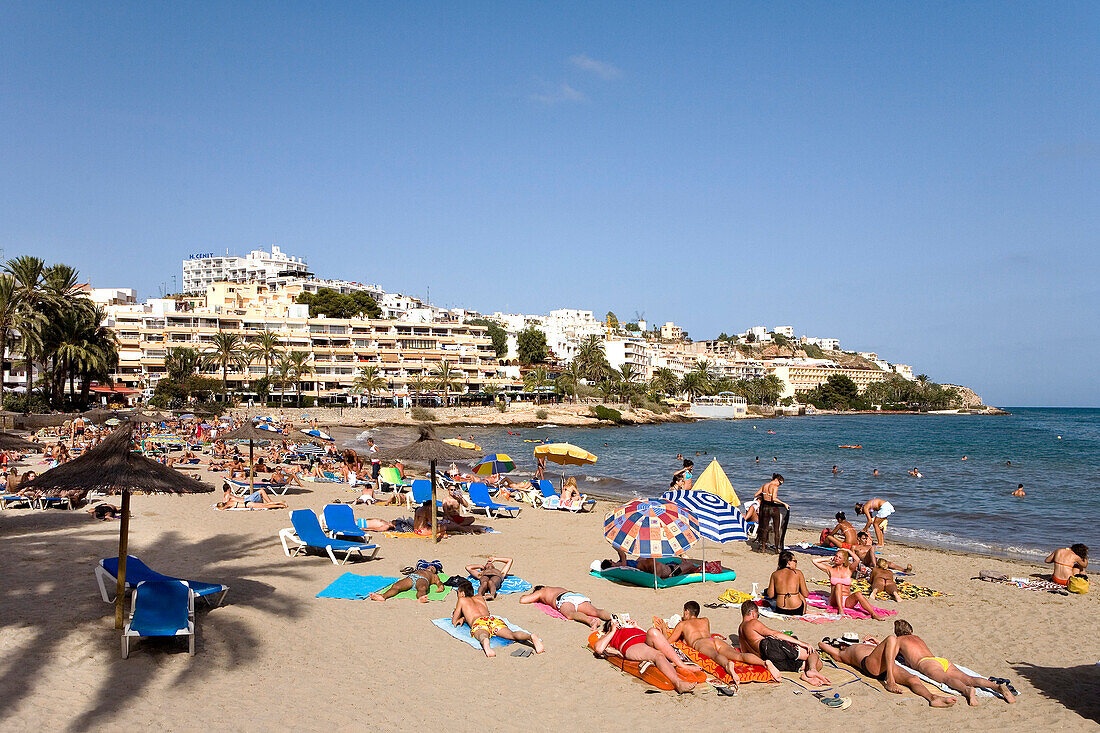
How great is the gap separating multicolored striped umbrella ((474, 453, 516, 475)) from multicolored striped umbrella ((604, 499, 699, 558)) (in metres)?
12.1

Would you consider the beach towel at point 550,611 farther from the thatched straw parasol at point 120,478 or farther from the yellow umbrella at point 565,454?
the yellow umbrella at point 565,454

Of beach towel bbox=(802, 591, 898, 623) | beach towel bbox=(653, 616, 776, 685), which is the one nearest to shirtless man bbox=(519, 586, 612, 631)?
beach towel bbox=(653, 616, 776, 685)

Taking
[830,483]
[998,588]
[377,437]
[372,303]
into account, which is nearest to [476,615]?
[998,588]

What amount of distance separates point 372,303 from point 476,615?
332 feet

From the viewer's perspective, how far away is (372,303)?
106m

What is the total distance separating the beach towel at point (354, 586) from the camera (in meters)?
9.42

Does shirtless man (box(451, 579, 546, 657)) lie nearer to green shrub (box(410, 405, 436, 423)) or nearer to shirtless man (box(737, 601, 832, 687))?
shirtless man (box(737, 601, 832, 687))

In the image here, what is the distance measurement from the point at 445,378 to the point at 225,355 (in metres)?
22.8

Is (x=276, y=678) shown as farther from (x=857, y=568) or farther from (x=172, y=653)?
(x=857, y=568)

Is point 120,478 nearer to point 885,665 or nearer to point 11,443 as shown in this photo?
point 11,443

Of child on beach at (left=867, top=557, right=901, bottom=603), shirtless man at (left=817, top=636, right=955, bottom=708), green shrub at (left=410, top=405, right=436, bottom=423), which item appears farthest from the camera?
green shrub at (left=410, top=405, right=436, bottom=423)

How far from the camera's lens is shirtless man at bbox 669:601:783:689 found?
281 inches

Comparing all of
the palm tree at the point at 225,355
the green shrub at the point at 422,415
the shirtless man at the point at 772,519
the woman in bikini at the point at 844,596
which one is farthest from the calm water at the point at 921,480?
the palm tree at the point at 225,355

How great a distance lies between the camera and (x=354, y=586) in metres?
9.79
